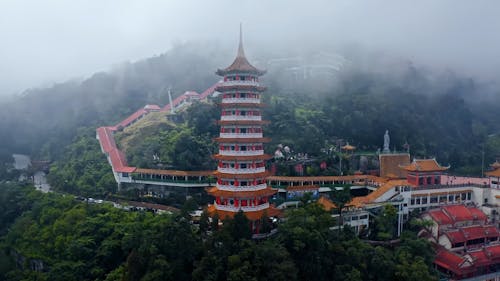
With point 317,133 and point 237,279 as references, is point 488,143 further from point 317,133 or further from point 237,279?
point 237,279

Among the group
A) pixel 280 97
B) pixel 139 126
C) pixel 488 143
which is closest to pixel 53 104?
pixel 139 126

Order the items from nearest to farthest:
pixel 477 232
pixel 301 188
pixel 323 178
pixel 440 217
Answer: pixel 477 232 → pixel 440 217 → pixel 301 188 → pixel 323 178

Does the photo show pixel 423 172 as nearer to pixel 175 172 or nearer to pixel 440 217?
pixel 440 217

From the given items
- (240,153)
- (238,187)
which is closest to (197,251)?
(238,187)

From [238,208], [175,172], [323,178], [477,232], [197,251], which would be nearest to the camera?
[197,251]

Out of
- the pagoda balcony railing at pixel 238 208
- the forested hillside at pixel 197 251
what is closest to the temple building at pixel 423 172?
the forested hillside at pixel 197 251

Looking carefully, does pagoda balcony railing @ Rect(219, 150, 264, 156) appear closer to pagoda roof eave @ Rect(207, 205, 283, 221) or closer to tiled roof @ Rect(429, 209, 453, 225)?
pagoda roof eave @ Rect(207, 205, 283, 221)

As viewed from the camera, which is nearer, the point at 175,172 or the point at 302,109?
the point at 175,172

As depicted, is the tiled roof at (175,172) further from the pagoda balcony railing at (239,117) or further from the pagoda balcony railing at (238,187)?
the pagoda balcony railing at (239,117)
